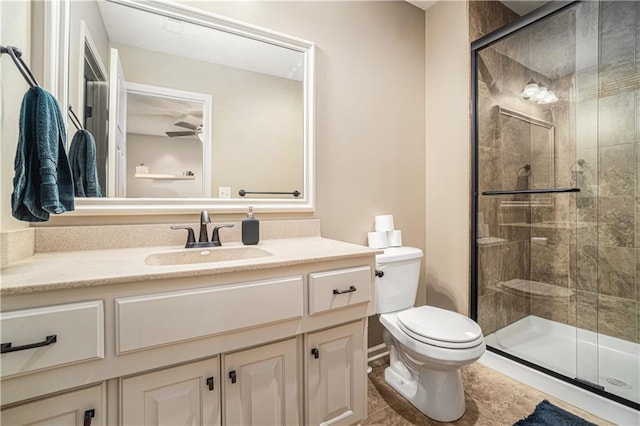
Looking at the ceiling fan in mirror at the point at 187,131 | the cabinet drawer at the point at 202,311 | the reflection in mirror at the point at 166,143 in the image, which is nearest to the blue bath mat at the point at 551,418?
the cabinet drawer at the point at 202,311

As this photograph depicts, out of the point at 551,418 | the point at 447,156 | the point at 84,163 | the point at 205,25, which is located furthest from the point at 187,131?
the point at 551,418

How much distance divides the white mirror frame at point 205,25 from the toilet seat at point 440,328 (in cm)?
82

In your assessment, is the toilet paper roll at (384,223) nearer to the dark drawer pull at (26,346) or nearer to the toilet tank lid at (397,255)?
the toilet tank lid at (397,255)

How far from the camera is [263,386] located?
100cm

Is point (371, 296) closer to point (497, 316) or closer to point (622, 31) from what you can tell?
point (497, 316)

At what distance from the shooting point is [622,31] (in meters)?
1.74

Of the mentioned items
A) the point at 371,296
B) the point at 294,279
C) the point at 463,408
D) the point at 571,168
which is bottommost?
the point at 463,408

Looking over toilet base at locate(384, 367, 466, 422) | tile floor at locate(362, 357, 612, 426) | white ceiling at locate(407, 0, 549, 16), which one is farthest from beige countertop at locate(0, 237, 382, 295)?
white ceiling at locate(407, 0, 549, 16)

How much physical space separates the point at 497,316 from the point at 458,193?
95 centimetres

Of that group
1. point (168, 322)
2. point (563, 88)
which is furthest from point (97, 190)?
point (563, 88)

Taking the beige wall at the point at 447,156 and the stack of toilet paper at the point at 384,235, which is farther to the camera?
the beige wall at the point at 447,156

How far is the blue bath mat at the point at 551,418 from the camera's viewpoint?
4.38 feet

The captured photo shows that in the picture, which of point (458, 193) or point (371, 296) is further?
point (458, 193)

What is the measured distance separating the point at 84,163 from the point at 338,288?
1.18 meters
